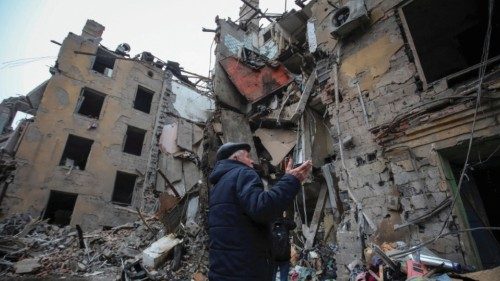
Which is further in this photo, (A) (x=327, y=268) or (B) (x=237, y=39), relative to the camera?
(B) (x=237, y=39)

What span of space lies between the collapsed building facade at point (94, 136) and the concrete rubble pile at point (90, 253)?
1875 mm

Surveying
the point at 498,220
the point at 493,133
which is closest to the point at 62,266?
the point at 493,133

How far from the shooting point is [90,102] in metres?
15.4

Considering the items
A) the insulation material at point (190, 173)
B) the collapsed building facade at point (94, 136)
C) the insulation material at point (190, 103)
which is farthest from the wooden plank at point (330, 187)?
the insulation material at point (190, 103)

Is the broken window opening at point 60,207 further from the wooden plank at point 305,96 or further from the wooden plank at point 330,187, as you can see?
the wooden plank at point 330,187

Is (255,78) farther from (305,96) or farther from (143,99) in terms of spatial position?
(143,99)

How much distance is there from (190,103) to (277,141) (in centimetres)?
1110

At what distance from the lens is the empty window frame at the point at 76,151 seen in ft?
43.9

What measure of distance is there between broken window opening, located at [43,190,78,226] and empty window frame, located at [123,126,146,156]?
3753mm

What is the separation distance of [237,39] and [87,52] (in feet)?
27.9

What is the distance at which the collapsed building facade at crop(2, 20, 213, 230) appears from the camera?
1202 centimetres

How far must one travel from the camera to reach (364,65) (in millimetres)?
5500

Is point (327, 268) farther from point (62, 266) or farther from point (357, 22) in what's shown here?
point (62, 266)

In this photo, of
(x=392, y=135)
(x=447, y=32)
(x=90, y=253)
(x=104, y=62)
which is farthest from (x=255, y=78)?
(x=104, y=62)
